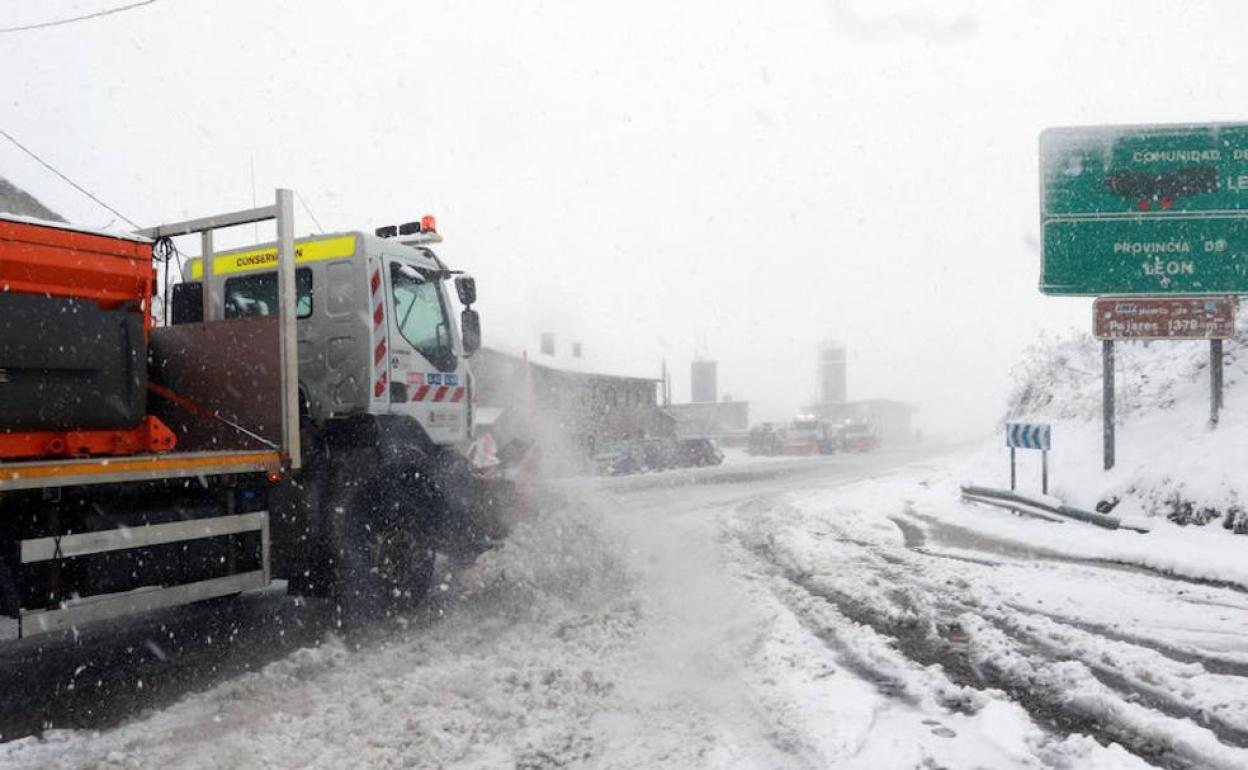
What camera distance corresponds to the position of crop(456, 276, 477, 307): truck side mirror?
7.14 m

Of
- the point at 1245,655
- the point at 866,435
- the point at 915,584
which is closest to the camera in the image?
the point at 1245,655

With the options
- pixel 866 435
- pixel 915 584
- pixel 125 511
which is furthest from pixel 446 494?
pixel 866 435

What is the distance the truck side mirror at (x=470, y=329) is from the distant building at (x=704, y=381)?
255 feet

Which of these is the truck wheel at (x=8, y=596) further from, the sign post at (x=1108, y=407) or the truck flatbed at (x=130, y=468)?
the sign post at (x=1108, y=407)

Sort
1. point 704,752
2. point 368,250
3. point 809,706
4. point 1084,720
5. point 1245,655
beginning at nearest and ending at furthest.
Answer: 1. point 704,752
2. point 1084,720
3. point 809,706
4. point 1245,655
5. point 368,250

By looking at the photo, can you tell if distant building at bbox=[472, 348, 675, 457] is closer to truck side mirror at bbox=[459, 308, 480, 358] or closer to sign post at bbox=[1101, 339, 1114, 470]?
sign post at bbox=[1101, 339, 1114, 470]

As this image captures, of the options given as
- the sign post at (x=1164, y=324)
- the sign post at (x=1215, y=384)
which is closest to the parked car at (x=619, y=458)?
the sign post at (x=1164, y=324)

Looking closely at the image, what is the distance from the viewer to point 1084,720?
13.5 feet

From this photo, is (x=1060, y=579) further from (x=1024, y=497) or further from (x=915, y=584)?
(x=1024, y=497)

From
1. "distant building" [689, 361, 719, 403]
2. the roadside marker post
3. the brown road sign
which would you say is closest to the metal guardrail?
the roadside marker post

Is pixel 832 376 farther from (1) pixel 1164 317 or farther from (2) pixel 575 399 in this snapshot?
(1) pixel 1164 317

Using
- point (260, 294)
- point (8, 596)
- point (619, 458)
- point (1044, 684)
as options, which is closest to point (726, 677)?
point (1044, 684)

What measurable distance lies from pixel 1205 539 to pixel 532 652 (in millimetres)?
8510

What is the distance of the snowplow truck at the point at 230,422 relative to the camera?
4250 mm
